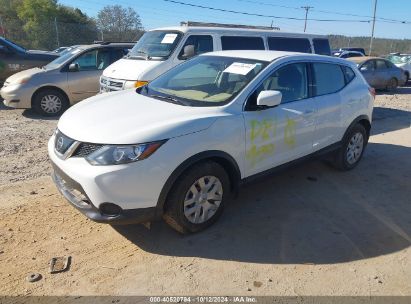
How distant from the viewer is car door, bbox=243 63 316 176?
3787 millimetres

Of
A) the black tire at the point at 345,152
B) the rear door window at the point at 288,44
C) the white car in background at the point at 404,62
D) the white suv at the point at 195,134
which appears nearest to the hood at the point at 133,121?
the white suv at the point at 195,134

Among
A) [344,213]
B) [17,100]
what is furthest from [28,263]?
[17,100]

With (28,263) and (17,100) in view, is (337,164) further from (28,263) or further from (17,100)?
(17,100)

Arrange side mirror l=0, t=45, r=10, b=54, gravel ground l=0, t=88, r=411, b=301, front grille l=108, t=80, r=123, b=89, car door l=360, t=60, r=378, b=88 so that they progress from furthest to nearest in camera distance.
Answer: car door l=360, t=60, r=378, b=88
side mirror l=0, t=45, r=10, b=54
front grille l=108, t=80, r=123, b=89
gravel ground l=0, t=88, r=411, b=301

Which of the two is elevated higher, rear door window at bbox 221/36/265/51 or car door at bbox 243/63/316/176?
rear door window at bbox 221/36/265/51

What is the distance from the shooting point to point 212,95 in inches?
153

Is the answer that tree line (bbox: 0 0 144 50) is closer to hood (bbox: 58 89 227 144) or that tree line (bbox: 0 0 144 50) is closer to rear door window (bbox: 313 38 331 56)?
rear door window (bbox: 313 38 331 56)

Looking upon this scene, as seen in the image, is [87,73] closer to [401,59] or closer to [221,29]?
[221,29]

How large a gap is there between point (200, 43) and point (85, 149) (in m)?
5.20

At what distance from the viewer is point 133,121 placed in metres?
3.31

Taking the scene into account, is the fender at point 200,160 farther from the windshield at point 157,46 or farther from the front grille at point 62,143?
the windshield at point 157,46

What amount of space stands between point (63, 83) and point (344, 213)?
22.5ft

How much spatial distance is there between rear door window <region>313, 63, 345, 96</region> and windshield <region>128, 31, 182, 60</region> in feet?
11.4

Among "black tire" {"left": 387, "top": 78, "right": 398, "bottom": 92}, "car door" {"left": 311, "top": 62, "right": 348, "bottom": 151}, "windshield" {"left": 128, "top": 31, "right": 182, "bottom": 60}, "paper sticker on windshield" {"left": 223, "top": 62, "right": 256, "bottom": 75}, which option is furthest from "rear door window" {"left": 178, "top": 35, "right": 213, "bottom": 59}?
"black tire" {"left": 387, "top": 78, "right": 398, "bottom": 92}
